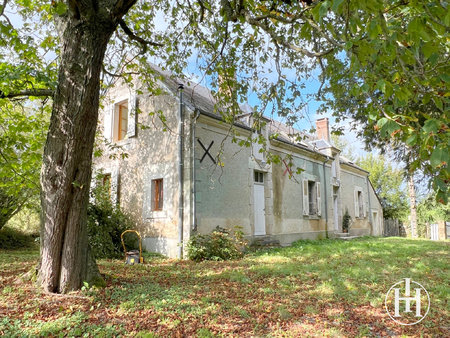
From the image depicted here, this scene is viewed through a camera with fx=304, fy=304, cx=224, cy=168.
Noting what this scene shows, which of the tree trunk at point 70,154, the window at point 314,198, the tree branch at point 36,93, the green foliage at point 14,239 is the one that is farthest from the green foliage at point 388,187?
the tree branch at point 36,93

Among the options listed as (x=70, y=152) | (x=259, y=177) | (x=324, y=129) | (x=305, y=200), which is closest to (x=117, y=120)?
(x=259, y=177)

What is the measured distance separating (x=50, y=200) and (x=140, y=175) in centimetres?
581

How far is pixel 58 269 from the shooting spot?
415cm

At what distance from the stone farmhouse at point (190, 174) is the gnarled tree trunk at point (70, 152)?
9.30 feet

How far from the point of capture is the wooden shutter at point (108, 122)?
1114 cm

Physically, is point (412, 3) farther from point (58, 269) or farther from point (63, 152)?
point (58, 269)

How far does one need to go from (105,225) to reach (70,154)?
17.5ft

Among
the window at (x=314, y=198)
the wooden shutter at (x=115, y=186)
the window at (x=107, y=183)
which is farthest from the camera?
the window at (x=314, y=198)

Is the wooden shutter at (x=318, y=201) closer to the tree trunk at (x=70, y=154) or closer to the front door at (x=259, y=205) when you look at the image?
the front door at (x=259, y=205)

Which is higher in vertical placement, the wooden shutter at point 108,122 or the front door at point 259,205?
the wooden shutter at point 108,122

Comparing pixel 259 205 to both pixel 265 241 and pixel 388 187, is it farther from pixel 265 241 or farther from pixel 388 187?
pixel 388 187

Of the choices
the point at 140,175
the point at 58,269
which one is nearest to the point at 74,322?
the point at 58,269

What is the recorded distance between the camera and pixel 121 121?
11352 mm

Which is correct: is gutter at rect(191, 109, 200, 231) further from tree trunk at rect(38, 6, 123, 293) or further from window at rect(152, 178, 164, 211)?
tree trunk at rect(38, 6, 123, 293)
